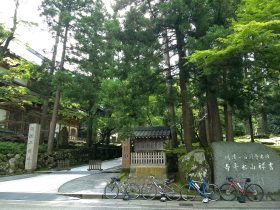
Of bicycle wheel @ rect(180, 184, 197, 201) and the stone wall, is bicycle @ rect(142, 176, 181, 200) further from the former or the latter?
the stone wall

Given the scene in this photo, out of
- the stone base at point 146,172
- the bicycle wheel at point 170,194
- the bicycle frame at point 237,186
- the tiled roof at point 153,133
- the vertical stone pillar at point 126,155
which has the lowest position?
the bicycle wheel at point 170,194

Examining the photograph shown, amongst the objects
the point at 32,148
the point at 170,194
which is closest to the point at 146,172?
the point at 170,194

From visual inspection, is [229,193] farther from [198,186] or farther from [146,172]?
[146,172]

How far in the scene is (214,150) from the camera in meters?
13.8

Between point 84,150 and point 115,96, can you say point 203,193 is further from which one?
point 84,150

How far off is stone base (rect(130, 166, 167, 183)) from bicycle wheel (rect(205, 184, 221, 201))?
394 cm

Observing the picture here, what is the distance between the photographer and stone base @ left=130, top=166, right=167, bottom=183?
53.2 ft

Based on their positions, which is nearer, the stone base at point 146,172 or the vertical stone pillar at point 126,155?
the stone base at point 146,172

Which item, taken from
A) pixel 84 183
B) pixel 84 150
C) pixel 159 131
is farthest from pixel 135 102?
pixel 84 150

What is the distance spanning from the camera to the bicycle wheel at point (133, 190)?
12.4 meters

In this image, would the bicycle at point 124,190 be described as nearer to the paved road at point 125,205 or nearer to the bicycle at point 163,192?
the bicycle at point 163,192

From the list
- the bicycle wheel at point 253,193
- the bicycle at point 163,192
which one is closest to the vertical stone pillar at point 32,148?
the bicycle at point 163,192

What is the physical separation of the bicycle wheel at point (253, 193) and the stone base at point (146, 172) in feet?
16.9

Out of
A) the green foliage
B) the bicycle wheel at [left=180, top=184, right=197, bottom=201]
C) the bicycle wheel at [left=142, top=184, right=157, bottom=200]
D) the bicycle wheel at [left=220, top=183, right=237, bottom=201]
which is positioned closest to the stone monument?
the bicycle wheel at [left=220, top=183, right=237, bottom=201]
